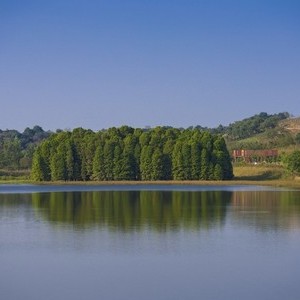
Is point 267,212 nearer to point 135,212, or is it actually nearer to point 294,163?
point 135,212

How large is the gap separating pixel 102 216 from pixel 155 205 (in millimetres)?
9569

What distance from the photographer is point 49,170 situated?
102 meters

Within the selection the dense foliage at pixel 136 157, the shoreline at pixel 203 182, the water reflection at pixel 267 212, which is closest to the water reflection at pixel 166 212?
the water reflection at pixel 267 212

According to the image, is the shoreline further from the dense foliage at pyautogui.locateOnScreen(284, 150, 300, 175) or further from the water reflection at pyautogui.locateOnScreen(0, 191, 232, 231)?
the water reflection at pyautogui.locateOnScreen(0, 191, 232, 231)

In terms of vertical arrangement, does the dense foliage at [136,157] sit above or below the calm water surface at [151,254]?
above

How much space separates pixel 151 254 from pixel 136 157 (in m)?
72.9

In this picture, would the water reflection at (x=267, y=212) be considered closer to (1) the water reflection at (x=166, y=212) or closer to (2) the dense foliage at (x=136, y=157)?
(1) the water reflection at (x=166, y=212)

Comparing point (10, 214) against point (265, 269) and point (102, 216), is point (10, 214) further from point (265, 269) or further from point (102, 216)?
point (265, 269)

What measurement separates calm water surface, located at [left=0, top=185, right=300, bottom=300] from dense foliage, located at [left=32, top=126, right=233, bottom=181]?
50373 mm

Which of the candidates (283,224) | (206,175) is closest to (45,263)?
(283,224)

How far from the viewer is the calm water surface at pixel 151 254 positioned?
837 inches

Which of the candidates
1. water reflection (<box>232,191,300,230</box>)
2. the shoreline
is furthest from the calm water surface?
the shoreline

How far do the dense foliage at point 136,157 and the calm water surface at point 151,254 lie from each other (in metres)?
50.4

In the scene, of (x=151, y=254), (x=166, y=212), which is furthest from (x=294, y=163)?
(x=151, y=254)
